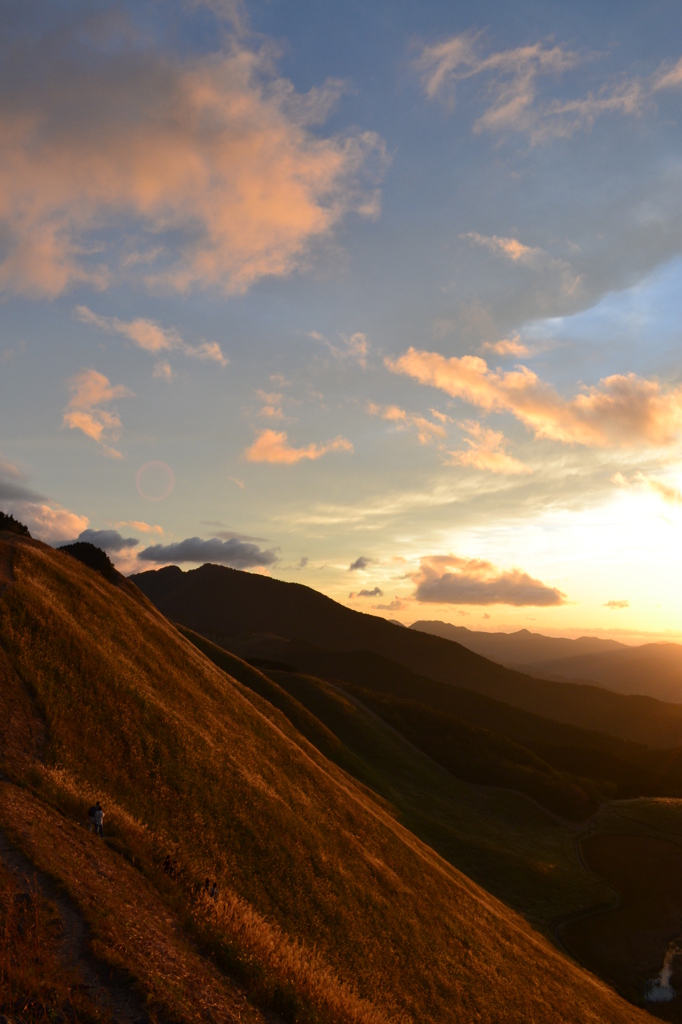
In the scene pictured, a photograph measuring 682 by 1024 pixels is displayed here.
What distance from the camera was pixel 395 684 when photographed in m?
180

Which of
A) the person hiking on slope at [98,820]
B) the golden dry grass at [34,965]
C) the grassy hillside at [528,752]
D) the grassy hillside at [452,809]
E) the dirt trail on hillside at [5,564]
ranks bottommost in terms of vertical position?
the grassy hillside at [452,809]

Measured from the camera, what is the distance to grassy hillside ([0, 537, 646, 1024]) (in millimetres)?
14883

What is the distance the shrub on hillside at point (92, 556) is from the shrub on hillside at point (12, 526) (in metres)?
3.77

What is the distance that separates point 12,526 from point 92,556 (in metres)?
7.15

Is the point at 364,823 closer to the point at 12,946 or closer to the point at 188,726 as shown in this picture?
the point at 188,726

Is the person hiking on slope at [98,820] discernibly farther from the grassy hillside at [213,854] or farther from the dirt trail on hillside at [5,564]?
the dirt trail on hillside at [5,564]

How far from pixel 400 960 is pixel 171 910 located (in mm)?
15447

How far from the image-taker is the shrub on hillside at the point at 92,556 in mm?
48688

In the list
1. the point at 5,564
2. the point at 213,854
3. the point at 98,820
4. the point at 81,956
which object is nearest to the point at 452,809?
the point at 213,854

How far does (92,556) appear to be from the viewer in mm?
49625

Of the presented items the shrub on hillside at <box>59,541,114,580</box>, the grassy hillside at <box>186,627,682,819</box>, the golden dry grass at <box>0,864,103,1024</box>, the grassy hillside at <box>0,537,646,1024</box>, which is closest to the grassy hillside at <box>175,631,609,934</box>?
the grassy hillside at <box>186,627,682,819</box>

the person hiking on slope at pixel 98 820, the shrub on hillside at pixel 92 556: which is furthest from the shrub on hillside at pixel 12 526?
the person hiking on slope at pixel 98 820

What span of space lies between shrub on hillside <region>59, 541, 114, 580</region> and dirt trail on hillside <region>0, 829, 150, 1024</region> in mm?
36428

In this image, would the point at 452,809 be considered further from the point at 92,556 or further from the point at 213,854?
the point at 213,854
